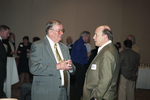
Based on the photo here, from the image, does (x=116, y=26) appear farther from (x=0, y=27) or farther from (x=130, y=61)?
(x=0, y=27)

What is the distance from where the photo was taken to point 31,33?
9.88 m

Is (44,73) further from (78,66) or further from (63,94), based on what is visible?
(78,66)

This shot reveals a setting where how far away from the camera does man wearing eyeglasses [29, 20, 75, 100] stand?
226cm

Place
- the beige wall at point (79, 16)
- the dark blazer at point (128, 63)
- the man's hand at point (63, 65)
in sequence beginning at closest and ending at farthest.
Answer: the man's hand at point (63, 65) < the dark blazer at point (128, 63) < the beige wall at point (79, 16)

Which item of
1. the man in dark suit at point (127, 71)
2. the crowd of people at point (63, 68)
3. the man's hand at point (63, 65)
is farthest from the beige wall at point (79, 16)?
the man's hand at point (63, 65)

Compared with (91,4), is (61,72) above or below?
below

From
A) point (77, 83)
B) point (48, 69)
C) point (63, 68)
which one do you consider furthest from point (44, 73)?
point (77, 83)

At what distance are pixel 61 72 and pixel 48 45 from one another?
1.19 ft

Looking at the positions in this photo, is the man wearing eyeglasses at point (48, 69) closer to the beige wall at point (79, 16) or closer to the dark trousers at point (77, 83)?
A: the dark trousers at point (77, 83)

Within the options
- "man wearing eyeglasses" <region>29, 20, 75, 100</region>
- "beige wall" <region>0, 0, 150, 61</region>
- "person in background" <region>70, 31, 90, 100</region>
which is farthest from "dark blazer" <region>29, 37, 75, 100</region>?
"beige wall" <region>0, 0, 150, 61</region>

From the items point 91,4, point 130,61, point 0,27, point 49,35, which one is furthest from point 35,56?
point 91,4

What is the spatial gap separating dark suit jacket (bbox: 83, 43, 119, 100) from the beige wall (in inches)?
313

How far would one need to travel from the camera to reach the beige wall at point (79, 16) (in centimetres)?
967

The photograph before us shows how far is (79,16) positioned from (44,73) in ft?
27.0
